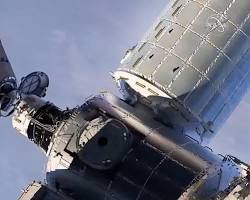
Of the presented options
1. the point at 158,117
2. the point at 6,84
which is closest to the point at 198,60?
the point at 158,117

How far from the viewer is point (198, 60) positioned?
3859 cm

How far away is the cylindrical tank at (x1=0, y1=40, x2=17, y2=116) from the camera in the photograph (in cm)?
3662

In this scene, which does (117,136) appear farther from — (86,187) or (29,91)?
(29,91)

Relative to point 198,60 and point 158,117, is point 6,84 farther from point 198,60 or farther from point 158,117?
point 198,60

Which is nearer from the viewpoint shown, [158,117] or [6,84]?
[6,84]

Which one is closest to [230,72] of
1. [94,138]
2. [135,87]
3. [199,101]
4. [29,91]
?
[199,101]

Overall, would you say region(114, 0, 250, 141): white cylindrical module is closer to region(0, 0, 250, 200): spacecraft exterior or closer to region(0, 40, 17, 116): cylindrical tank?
region(0, 0, 250, 200): spacecraft exterior

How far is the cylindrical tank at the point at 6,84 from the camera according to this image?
36625 mm

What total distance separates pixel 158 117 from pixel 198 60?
3.87 metres

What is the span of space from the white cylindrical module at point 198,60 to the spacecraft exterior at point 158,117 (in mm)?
56

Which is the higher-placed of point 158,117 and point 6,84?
point 158,117

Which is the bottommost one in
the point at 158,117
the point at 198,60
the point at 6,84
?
the point at 6,84

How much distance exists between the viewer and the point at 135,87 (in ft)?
129

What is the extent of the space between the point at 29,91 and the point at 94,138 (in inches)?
325
